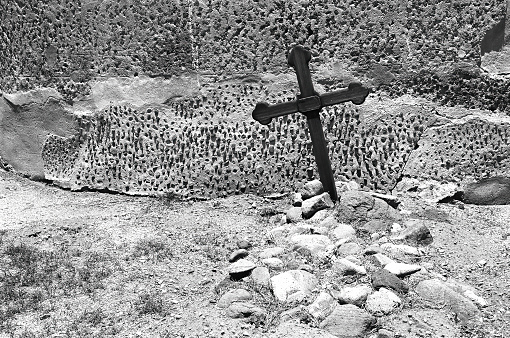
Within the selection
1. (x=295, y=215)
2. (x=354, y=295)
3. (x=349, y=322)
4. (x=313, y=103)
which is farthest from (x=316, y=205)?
(x=349, y=322)

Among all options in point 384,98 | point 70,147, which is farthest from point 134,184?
point 384,98

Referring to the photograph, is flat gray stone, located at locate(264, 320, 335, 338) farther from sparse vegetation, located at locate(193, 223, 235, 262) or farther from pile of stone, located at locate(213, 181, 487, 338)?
sparse vegetation, located at locate(193, 223, 235, 262)

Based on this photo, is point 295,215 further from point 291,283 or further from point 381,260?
point 291,283

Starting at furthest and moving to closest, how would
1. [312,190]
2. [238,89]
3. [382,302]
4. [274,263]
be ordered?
[238,89]
[312,190]
[274,263]
[382,302]

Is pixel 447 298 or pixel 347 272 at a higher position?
pixel 347 272

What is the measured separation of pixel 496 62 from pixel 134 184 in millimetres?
5423

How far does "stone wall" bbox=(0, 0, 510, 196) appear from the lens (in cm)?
820

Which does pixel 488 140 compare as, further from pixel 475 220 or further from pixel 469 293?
pixel 469 293

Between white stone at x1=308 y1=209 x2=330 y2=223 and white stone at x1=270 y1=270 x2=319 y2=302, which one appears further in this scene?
white stone at x1=308 y1=209 x2=330 y2=223

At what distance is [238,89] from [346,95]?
6.49 feet

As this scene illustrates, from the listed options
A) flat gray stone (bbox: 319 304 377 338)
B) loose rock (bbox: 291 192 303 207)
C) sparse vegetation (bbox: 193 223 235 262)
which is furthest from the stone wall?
flat gray stone (bbox: 319 304 377 338)

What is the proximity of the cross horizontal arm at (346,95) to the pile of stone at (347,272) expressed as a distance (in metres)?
1.21

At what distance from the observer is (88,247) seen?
7.18 m

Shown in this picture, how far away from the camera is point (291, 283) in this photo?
17.6 feet
